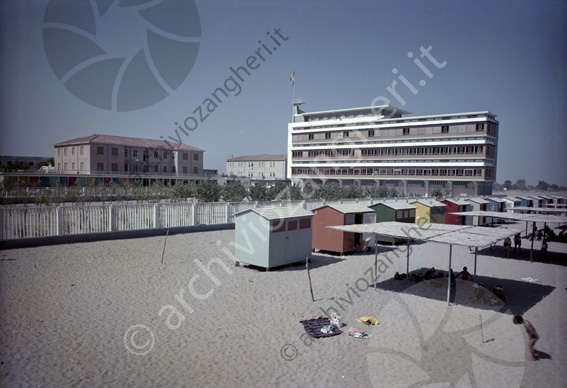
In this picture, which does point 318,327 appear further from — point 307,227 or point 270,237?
point 307,227

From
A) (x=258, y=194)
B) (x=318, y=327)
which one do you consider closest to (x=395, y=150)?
(x=258, y=194)

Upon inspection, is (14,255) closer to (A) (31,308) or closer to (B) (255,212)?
(A) (31,308)

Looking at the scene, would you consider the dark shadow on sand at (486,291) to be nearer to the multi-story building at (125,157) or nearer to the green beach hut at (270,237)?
the green beach hut at (270,237)

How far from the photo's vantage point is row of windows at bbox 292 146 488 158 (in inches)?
2431

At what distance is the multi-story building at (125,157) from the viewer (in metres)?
67.3

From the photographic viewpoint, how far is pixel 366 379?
6301mm

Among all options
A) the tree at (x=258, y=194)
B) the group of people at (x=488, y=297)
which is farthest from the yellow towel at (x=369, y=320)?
the tree at (x=258, y=194)

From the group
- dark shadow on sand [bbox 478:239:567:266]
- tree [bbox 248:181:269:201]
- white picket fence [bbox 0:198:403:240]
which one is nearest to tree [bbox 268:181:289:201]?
tree [bbox 248:181:269:201]

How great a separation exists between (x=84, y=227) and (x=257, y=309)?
11.1 metres

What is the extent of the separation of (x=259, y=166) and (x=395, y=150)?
4662 centimetres

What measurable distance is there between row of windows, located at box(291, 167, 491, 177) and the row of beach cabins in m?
40.7

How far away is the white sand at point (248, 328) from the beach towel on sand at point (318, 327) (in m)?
0.22

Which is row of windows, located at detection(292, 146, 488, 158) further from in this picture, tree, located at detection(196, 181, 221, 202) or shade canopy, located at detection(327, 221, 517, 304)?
shade canopy, located at detection(327, 221, 517, 304)

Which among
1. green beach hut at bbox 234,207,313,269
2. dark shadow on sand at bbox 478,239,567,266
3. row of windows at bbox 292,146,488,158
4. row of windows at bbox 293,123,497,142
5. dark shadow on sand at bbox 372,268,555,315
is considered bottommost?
dark shadow on sand at bbox 478,239,567,266
